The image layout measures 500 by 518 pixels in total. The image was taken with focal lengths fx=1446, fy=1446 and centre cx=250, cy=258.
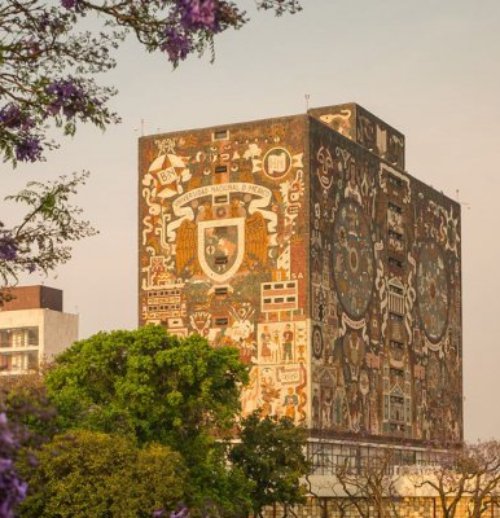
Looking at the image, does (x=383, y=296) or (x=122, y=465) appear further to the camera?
(x=383, y=296)

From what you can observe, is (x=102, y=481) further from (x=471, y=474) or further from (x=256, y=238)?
(x=256, y=238)

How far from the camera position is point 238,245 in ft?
321

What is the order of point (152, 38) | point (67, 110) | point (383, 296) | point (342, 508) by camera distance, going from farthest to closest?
point (383, 296) < point (342, 508) < point (67, 110) < point (152, 38)

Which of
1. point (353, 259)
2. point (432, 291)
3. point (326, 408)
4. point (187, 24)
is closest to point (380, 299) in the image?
point (353, 259)

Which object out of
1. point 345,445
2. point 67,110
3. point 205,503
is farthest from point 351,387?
point 67,110

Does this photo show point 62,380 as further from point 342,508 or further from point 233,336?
point 233,336

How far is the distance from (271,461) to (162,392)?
26.3 ft

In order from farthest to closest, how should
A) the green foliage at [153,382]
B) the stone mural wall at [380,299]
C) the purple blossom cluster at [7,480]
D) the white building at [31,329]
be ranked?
the white building at [31,329], the stone mural wall at [380,299], the green foliage at [153,382], the purple blossom cluster at [7,480]

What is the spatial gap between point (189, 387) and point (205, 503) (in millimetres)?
10384

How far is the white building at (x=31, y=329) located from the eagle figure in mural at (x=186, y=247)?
7195 centimetres

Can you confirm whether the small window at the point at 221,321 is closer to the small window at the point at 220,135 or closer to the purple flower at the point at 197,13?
the small window at the point at 220,135

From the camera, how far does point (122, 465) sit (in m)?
55.6

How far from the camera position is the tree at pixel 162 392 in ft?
203

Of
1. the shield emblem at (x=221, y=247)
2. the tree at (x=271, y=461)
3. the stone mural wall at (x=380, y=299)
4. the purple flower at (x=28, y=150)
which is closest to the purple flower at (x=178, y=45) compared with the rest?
the purple flower at (x=28, y=150)
